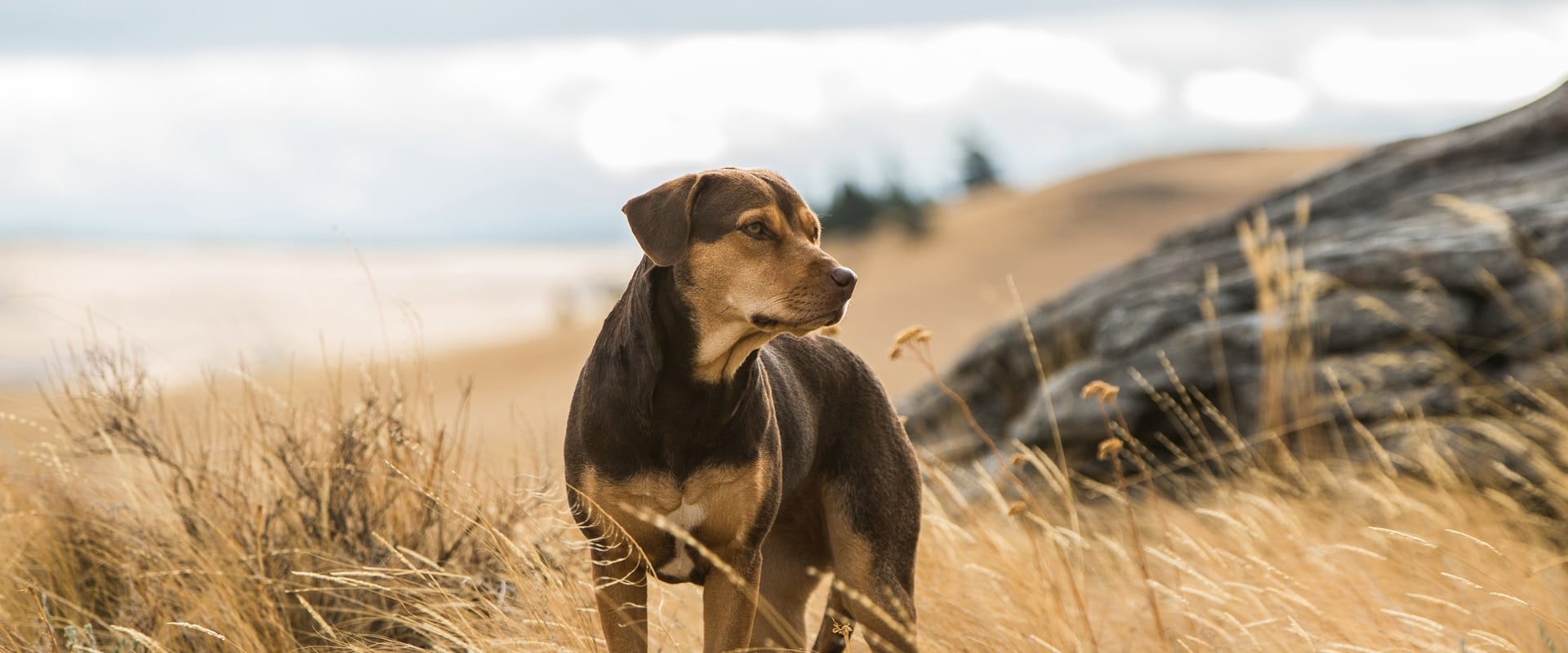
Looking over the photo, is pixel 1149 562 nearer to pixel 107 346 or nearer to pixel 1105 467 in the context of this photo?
pixel 1105 467

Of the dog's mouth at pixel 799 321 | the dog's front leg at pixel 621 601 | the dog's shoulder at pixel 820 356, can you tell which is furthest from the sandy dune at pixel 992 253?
the dog's mouth at pixel 799 321

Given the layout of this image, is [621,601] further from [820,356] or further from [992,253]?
[992,253]

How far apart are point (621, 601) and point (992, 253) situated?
34404mm

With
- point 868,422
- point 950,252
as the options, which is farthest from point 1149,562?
point 950,252

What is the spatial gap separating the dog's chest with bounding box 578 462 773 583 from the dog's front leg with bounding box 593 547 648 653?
0.08m

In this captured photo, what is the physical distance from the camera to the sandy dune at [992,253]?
103ft

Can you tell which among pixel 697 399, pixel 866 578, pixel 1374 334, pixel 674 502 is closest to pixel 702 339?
pixel 697 399

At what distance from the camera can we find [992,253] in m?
36.9

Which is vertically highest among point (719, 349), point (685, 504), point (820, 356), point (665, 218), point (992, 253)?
point (665, 218)

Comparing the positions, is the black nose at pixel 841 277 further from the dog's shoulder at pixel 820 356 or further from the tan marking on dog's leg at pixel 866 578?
the tan marking on dog's leg at pixel 866 578

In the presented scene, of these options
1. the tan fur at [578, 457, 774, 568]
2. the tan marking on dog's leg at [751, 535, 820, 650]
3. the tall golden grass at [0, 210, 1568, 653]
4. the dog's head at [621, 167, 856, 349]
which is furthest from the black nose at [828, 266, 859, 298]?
the tan marking on dog's leg at [751, 535, 820, 650]

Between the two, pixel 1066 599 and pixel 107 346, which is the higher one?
pixel 107 346

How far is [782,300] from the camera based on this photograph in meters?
2.97

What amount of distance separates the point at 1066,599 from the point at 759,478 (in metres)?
2.53
